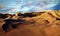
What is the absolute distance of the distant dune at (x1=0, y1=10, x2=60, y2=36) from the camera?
1.35 metres

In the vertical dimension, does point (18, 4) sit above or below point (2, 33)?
above

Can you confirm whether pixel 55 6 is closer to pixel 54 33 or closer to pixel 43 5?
pixel 43 5

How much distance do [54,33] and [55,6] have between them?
0.34 meters

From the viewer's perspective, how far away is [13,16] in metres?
1.52

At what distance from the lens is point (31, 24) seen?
142 centimetres

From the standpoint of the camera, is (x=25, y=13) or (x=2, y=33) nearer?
(x=2, y=33)

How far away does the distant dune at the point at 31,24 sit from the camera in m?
1.35

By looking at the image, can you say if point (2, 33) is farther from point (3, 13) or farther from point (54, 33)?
point (54, 33)

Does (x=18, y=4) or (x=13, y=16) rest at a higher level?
(x=18, y=4)

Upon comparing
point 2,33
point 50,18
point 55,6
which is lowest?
point 2,33

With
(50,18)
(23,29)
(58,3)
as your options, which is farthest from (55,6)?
(23,29)

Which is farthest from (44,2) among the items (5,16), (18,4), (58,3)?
(5,16)

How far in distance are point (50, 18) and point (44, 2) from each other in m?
0.20

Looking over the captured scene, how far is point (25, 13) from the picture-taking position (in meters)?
1.53
